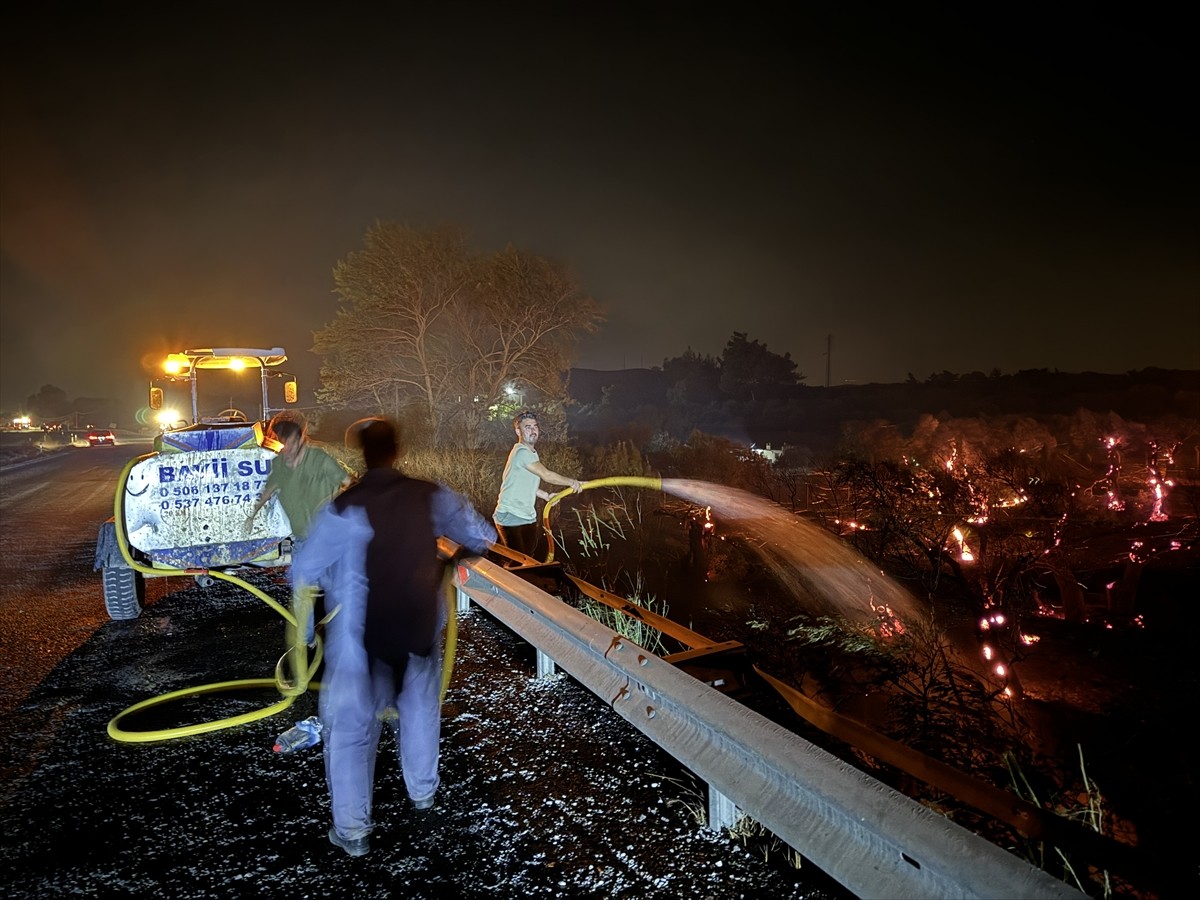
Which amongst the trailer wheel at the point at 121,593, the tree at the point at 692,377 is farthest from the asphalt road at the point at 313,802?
the tree at the point at 692,377

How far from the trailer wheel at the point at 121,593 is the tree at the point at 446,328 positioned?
20.5 m

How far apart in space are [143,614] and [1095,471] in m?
17.1

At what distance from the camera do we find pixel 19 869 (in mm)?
2826

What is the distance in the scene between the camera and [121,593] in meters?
6.46

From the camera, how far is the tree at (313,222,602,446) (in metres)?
27.8

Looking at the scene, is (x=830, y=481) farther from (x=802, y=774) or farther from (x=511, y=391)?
(x=511, y=391)

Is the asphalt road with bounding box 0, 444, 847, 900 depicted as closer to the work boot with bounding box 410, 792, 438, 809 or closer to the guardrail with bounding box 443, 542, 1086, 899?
the work boot with bounding box 410, 792, 438, 809

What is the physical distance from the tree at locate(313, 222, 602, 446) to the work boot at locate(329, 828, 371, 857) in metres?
24.4

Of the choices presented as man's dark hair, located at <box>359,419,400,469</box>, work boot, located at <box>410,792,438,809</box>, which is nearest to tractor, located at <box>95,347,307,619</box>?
man's dark hair, located at <box>359,419,400,469</box>

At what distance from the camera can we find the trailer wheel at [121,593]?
642 centimetres

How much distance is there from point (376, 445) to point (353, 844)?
1.78 m

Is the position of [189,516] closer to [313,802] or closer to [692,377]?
[313,802]

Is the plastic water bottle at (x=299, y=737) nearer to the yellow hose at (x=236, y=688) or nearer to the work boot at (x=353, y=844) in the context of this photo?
the yellow hose at (x=236, y=688)

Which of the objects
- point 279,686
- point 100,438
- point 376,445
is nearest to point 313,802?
point 279,686
